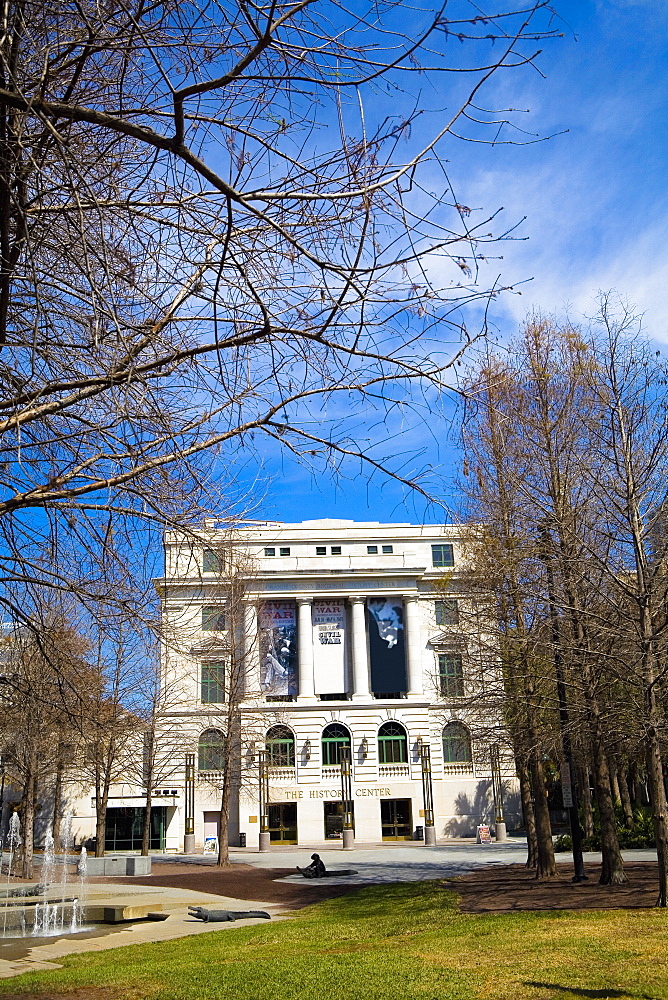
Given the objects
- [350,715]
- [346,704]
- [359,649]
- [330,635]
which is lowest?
[350,715]

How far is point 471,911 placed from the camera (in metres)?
16.0

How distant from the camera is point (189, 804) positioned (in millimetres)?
47750

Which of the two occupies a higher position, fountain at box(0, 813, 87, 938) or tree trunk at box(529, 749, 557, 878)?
tree trunk at box(529, 749, 557, 878)

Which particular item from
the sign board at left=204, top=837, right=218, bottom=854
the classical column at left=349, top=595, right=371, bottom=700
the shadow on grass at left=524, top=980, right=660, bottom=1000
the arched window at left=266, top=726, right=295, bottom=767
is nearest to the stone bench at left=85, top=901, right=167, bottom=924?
the shadow on grass at left=524, top=980, right=660, bottom=1000

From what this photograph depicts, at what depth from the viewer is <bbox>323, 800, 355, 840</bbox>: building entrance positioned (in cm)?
5222

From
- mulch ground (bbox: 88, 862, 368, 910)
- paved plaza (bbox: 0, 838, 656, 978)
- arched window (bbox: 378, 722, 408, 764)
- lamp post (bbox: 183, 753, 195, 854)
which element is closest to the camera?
paved plaza (bbox: 0, 838, 656, 978)

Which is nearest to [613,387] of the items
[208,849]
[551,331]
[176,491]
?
[551,331]

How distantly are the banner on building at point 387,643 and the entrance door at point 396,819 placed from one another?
6.53 m

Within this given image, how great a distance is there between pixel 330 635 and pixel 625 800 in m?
20.0

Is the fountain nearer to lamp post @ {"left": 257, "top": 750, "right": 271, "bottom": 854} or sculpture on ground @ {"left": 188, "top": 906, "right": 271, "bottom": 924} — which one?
sculpture on ground @ {"left": 188, "top": 906, "right": 271, "bottom": 924}

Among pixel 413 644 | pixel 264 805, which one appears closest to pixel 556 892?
pixel 264 805

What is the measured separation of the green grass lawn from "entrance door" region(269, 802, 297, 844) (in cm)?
3745

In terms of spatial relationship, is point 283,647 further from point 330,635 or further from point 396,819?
point 396,819

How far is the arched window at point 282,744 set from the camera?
52.8 metres
